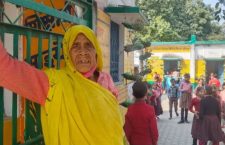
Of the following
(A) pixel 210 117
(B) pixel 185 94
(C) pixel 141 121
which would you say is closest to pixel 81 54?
(C) pixel 141 121

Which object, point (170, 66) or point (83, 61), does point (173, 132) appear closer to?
point (83, 61)

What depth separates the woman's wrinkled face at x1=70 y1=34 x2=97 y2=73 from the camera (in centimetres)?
263

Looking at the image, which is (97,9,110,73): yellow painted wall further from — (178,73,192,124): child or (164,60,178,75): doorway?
(164,60,178,75): doorway

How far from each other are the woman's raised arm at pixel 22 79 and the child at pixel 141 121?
3.25 m

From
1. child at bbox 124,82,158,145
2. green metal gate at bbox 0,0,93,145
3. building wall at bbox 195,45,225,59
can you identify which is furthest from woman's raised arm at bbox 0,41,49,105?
building wall at bbox 195,45,225,59

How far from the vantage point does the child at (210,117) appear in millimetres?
7984

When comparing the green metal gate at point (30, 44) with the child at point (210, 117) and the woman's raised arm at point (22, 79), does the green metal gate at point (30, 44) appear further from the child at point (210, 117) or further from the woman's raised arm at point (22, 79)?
the child at point (210, 117)

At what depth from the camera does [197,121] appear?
8430mm

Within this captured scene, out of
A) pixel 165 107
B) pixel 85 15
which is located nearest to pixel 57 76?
pixel 85 15

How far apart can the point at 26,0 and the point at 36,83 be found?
1.79 ft

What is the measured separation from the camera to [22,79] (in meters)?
2.39

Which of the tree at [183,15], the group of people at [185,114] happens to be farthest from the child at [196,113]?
the tree at [183,15]

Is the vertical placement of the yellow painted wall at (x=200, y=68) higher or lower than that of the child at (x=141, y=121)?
higher

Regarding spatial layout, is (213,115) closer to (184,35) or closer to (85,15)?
(85,15)
